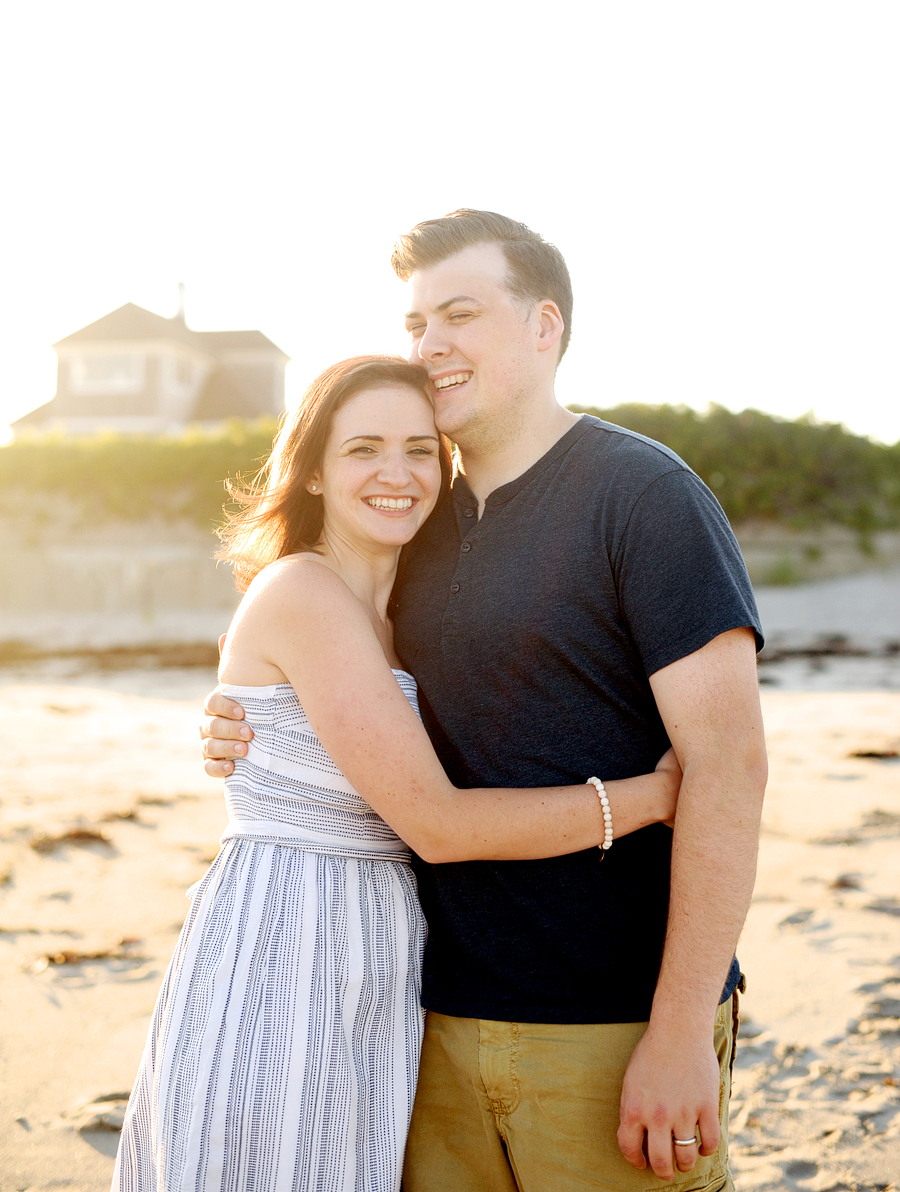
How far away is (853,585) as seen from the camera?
15.9 m

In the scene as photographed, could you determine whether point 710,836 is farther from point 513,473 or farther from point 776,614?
point 776,614

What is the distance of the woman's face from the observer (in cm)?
238

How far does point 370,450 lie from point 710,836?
46.6 inches

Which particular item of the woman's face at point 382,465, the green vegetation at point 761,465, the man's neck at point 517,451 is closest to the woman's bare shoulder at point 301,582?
the woman's face at point 382,465

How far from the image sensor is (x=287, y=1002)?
6.77 ft

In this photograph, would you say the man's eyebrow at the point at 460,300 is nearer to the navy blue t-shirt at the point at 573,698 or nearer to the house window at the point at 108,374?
the navy blue t-shirt at the point at 573,698

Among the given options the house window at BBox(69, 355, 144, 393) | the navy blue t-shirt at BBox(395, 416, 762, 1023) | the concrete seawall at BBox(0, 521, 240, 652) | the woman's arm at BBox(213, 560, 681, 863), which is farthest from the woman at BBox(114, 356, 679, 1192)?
the house window at BBox(69, 355, 144, 393)

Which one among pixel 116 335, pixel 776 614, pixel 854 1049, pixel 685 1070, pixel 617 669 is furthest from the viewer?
pixel 116 335

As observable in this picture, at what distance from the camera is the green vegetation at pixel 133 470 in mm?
17688

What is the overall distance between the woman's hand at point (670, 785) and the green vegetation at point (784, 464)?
15.2 metres

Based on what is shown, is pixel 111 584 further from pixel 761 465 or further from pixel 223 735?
pixel 223 735

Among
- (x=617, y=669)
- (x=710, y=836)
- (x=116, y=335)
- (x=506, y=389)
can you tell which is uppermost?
(x=116, y=335)

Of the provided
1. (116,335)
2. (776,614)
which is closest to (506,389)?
(776,614)

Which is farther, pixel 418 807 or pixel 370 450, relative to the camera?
pixel 370 450
